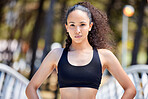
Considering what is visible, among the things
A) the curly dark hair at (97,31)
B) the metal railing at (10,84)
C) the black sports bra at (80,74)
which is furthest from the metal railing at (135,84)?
the metal railing at (10,84)

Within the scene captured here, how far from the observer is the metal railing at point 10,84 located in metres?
3.40

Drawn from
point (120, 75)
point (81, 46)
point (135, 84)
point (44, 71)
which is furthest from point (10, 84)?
point (120, 75)

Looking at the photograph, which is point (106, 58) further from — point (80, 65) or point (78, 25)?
point (78, 25)

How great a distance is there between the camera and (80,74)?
2277 millimetres

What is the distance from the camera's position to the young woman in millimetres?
2283

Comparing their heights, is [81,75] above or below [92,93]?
above

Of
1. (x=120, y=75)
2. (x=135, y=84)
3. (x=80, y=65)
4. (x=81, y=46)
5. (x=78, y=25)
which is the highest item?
(x=78, y=25)

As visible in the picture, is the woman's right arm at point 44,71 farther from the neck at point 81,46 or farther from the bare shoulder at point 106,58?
the bare shoulder at point 106,58

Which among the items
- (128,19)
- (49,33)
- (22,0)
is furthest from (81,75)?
(128,19)

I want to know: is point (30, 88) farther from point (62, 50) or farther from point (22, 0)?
point (22, 0)

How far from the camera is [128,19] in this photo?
17000 millimetres

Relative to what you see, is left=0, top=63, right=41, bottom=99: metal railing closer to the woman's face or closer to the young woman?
the young woman

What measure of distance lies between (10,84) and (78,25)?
5.39 feet

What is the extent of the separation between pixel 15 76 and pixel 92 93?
1.65m
